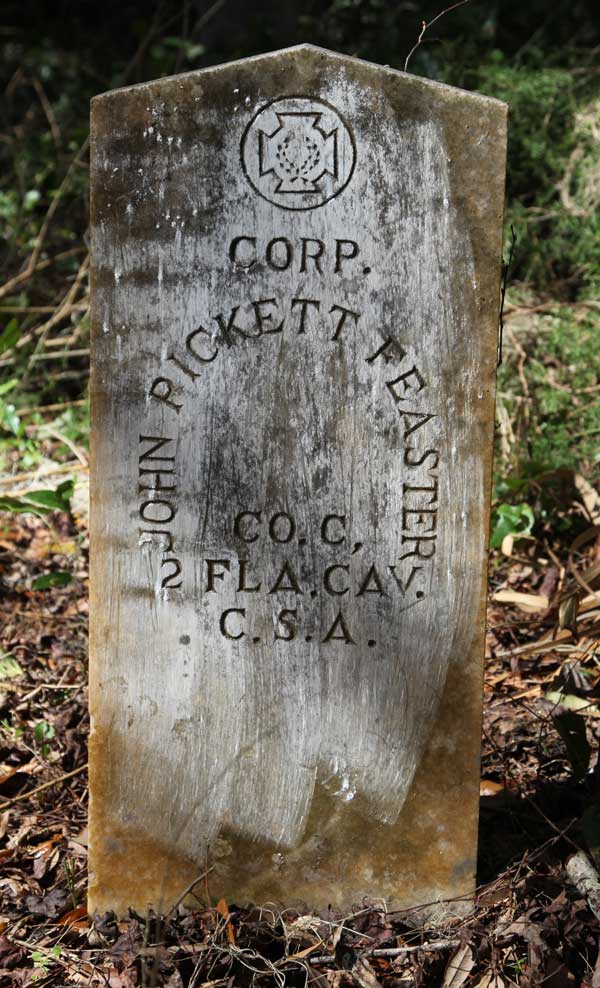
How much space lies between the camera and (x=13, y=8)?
8.00 m

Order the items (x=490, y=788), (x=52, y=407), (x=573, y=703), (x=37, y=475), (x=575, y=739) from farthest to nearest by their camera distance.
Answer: (x=52, y=407), (x=37, y=475), (x=573, y=703), (x=490, y=788), (x=575, y=739)

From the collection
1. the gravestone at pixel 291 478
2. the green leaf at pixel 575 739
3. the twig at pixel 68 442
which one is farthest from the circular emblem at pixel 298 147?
the twig at pixel 68 442

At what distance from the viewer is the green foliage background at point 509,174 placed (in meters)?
3.83

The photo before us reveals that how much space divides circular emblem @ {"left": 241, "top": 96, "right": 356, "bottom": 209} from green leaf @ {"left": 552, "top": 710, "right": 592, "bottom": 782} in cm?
136

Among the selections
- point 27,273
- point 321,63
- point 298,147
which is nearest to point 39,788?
point 298,147

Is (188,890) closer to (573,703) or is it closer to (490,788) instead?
(490,788)

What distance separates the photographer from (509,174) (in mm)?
4574

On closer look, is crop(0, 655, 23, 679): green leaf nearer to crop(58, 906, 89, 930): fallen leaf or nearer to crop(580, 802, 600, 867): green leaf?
crop(58, 906, 89, 930): fallen leaf

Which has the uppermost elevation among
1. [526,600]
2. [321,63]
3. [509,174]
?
[509,174]

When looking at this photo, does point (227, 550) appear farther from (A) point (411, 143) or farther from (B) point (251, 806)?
(A) point (411, 143)

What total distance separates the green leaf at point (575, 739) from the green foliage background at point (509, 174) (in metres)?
1.30

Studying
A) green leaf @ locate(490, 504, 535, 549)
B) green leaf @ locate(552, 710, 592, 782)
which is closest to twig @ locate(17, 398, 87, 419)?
green leaf @ locate(490, 504, 535, 549)

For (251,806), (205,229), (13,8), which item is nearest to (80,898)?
(251,806)

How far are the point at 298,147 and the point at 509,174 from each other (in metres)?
3.07
